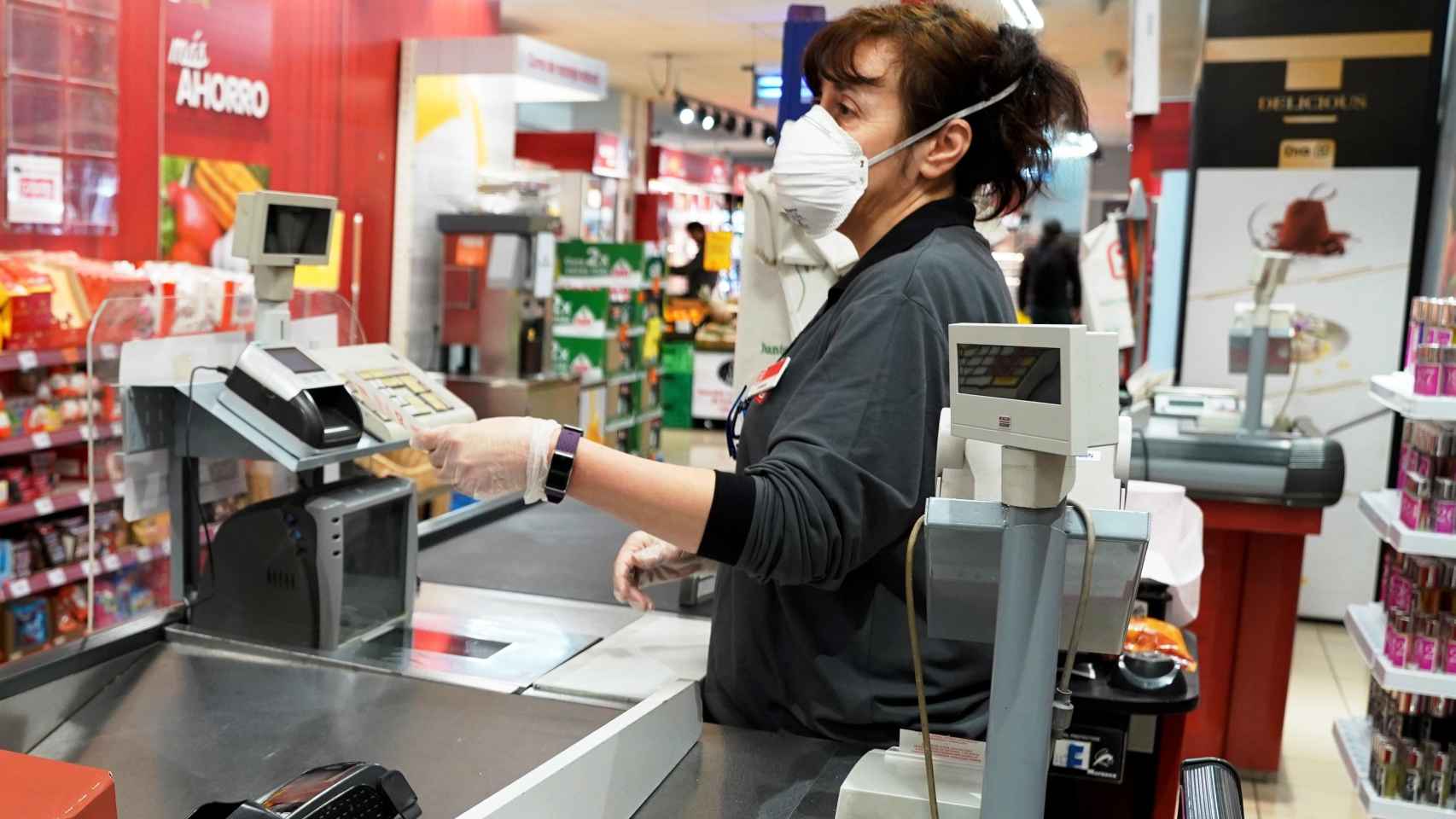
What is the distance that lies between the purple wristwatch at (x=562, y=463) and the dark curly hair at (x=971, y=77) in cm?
65

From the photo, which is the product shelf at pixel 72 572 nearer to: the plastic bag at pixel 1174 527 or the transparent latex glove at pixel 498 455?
the transparent latex glove at pixel 498 455

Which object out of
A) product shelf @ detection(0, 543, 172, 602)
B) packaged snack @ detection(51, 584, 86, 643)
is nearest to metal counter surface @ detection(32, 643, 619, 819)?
product shelf @ detection(0, 543, 172, 602)

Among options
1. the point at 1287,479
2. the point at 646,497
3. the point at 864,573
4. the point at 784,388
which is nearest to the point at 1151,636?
the point at 864,573

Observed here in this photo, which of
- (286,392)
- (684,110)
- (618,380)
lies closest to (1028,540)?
(286,392)

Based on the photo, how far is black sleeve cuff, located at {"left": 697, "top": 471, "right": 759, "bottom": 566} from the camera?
1419mm

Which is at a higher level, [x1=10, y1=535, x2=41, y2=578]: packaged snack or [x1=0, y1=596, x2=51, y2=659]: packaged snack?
[x1=10, y1=535, x2=41, y2=578]: packaged snack

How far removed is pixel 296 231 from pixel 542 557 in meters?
1.00

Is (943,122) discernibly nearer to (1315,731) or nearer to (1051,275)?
(1315,731)

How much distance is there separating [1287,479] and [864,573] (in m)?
3.07

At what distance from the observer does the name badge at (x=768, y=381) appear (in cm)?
163

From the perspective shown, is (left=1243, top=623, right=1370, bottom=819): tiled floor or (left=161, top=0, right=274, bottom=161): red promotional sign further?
(left=161, top=0, right=274, bottom=161): red promotional sign

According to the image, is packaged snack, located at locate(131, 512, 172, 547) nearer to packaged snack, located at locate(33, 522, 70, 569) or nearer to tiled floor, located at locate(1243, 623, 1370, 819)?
packaged snack, located at locate(33, 522, 70, 569)

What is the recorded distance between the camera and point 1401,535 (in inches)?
123

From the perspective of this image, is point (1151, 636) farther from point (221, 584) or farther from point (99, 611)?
point (99, 611)
